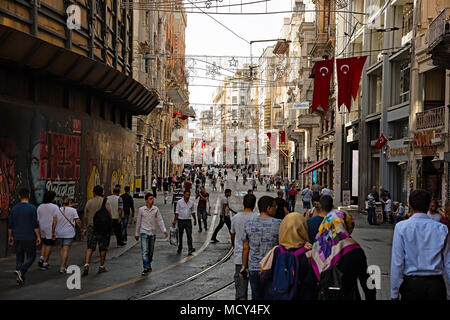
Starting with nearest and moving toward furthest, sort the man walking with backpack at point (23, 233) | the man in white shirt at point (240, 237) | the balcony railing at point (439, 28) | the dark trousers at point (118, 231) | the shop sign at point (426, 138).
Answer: the man in white shirt at point (240, 237)
the man walking with backpack at point (23, 233)
the balcony railing at point (439, 28)
the dark trousers at point (118, 231)
the shop sign at point (426, 138)

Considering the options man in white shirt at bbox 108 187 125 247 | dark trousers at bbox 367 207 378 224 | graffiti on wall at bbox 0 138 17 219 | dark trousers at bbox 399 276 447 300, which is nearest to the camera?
dark trousers at bbox 399 276 447 300

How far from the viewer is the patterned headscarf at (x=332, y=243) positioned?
20.9ft

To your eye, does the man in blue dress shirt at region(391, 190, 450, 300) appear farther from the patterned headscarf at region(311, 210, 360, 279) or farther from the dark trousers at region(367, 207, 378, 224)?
the dark trousers at region(367, 207, 378, 224)

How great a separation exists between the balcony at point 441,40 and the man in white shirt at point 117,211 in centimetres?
993

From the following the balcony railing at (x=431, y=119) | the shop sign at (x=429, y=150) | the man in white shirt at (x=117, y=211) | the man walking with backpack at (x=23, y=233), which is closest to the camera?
the man walking with backpack at (x=23, y=233)

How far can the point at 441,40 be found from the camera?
17.2 meters

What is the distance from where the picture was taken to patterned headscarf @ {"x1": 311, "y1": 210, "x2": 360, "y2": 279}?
6.38 meters

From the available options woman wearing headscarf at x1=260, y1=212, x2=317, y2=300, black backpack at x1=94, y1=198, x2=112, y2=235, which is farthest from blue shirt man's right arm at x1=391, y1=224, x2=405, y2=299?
black backpack at x1=94, y1=198, x2=112, y2=235

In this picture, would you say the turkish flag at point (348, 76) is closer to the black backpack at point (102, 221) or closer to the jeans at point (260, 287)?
the black backpack at point (102, 221)

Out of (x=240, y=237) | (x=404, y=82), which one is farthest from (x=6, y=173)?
(x=404, y=82)

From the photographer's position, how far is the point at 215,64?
3378cm

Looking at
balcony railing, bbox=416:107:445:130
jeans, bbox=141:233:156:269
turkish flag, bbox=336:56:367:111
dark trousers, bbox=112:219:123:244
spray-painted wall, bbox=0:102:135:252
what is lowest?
dark trousers, bbox=112:219:123:244

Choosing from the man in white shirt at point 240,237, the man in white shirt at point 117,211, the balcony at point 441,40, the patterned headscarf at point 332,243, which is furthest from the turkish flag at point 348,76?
the patterned headscarf at point 332,243

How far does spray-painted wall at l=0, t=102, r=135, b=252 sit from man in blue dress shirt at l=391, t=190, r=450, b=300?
1095 cm
